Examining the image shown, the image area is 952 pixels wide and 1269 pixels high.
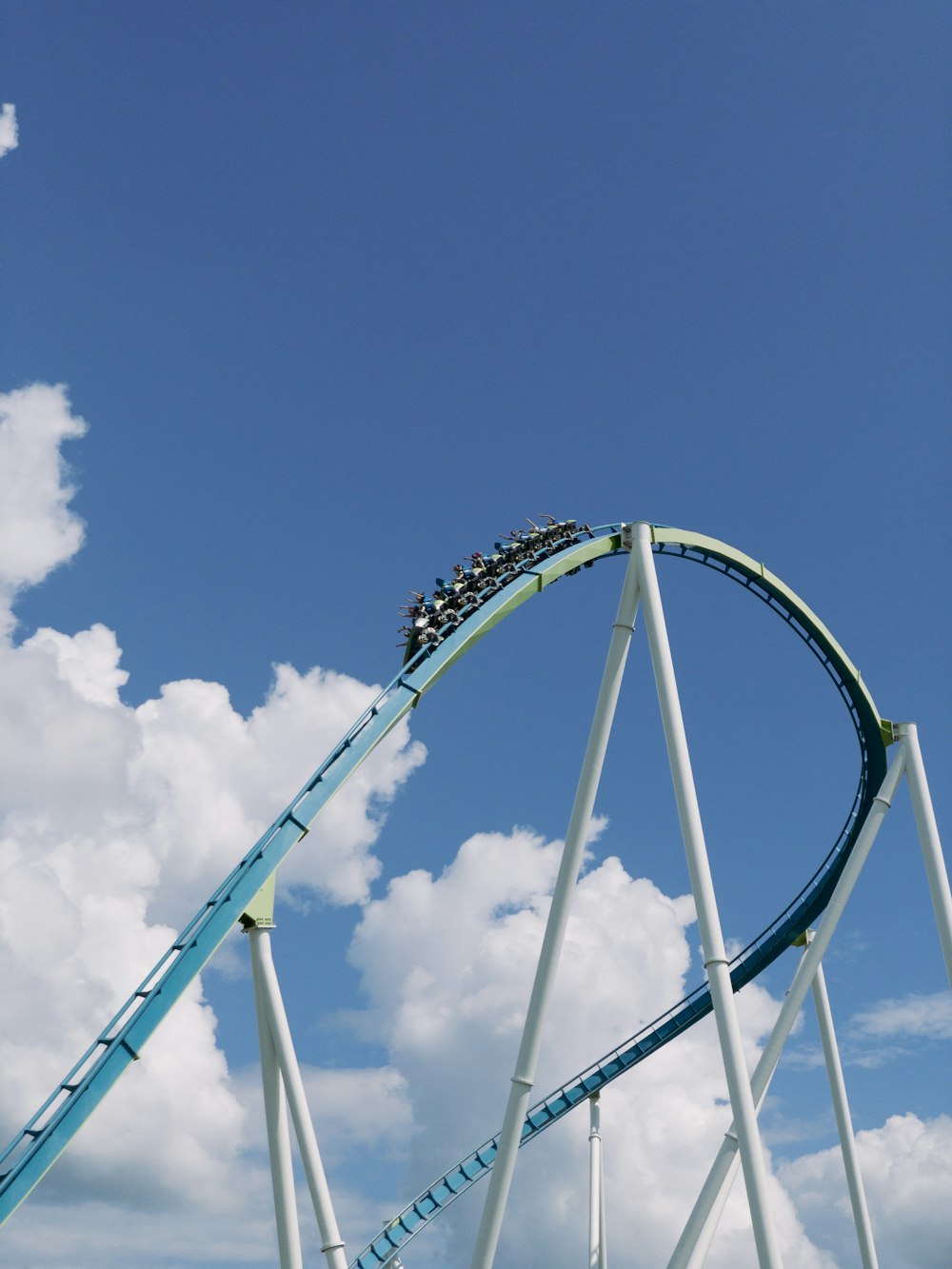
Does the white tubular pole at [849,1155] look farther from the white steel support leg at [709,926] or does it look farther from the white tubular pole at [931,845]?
the white steel support leg at [709,926]

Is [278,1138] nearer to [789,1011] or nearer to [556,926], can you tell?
[556,926]

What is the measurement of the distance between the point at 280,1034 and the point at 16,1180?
104 inches

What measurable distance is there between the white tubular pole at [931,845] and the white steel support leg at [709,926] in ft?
13.4

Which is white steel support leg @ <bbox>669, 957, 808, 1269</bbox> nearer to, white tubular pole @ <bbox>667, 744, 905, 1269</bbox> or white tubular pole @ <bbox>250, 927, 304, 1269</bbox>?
white tubular pole @ <bbox>667, 744, 905, 1269</bbox>

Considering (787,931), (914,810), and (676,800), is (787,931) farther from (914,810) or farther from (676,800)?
(676,800)

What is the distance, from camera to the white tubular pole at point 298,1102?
34.8ft

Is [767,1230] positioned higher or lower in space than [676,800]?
lower

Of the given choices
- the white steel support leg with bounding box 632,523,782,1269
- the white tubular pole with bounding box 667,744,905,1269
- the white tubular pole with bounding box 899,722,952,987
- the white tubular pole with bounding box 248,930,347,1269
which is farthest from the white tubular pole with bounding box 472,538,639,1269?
the white tubular pole with bounding box 899,722,952,987

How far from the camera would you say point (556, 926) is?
11828 mm

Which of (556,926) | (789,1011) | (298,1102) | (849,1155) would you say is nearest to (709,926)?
(556,926)

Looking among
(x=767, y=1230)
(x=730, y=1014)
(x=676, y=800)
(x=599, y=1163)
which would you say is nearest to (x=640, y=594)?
(x=676, y=800)

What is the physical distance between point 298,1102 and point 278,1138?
49cm

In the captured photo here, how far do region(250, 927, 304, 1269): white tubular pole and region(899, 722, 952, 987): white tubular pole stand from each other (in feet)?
24.4

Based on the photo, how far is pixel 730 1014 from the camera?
Result: 10484mm
